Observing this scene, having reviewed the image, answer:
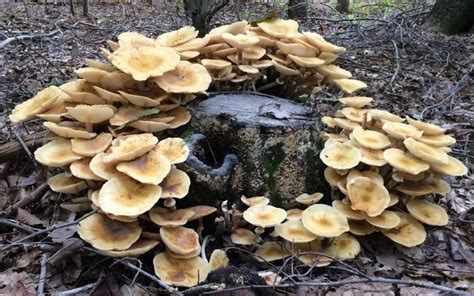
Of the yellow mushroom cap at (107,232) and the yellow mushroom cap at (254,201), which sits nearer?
the yellow mushroom cap at (107,232)

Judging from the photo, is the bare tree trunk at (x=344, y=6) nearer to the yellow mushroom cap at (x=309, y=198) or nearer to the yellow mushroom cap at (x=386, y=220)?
the yellow mushroom cap at (x=309, y=198)

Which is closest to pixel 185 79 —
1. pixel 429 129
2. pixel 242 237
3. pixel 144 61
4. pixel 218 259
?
pixel 144 61

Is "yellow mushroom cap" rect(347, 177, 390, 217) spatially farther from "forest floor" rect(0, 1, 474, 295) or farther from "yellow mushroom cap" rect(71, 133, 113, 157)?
"yellow mushroom cap" rect(71, 133, 113, 157)

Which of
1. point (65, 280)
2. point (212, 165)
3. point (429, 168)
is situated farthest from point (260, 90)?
point (65, 280)

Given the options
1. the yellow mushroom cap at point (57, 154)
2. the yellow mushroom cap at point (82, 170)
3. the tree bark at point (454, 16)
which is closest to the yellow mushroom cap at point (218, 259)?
the yellow mushroom cap at point (82, 170)

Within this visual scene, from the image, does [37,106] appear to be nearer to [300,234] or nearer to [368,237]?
[300,234]

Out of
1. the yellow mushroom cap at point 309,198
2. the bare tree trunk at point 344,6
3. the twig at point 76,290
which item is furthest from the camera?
the bare tree trunk at point 344,6
